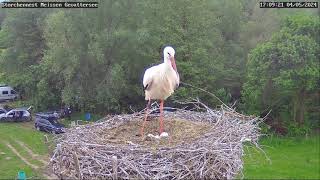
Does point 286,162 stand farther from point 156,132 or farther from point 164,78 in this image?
point 164,78

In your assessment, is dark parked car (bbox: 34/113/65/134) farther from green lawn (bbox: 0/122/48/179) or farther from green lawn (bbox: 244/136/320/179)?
green lawn (bbox: 244/136/320/179)

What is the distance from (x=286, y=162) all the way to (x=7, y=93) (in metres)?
22.6

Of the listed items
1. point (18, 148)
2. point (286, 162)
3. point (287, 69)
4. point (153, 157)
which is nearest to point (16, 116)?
point (18, 148)

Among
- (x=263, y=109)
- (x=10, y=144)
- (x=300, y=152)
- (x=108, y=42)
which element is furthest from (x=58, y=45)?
(x=300, y=152)

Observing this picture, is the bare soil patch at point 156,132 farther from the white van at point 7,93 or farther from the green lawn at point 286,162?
the white van at point 7,93

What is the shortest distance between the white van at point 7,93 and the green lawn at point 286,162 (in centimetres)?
2035

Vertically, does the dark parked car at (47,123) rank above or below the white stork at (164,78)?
below

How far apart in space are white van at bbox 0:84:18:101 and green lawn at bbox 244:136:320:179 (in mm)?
20351

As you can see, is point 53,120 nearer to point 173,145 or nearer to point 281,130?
point 281,130

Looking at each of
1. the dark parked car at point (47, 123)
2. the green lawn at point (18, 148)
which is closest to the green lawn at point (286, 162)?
the green lawn at point (18, 148)

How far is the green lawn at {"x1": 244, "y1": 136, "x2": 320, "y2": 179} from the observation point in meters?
15.5

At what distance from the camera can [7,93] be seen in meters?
35.0

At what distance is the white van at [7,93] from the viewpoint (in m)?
34.7

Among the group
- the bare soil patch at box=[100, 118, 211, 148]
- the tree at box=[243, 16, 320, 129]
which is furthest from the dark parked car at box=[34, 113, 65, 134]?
the bare soil patch at box=[100, 118, 211, 148]
